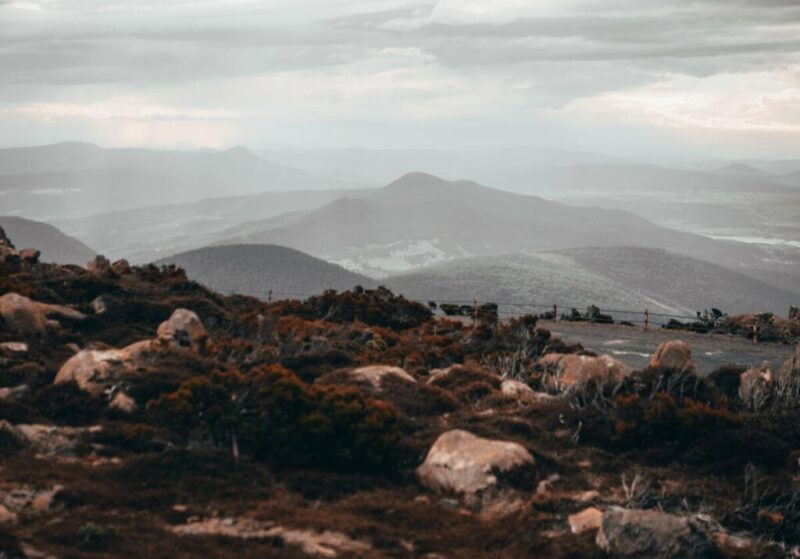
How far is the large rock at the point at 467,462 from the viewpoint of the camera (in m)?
18.4

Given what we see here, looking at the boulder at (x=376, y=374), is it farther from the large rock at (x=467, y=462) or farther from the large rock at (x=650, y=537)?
the large rock at (x=650, y=537)

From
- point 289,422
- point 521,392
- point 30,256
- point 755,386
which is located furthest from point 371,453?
point 30,256

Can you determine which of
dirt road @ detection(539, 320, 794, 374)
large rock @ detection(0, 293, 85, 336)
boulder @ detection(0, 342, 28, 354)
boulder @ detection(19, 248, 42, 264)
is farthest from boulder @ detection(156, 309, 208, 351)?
boulder @ detection(19, 248, 42, 264)

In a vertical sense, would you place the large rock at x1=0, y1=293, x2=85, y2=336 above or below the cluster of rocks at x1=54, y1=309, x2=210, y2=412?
above

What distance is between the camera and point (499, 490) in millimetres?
18141

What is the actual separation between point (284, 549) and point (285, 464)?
14.6 feet

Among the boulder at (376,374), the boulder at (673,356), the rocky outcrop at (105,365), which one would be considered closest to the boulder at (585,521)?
the boulder at (376,374)

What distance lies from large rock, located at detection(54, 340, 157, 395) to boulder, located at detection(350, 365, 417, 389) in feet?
18.5

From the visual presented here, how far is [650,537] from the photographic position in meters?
15.7

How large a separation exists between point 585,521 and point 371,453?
490 centimetres

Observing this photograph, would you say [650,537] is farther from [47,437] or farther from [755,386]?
[47,437]

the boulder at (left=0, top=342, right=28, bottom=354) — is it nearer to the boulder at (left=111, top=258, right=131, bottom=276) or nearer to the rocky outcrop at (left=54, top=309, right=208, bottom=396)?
the rocky outcrop at (left=54, top=309, right=208, bottom=396)

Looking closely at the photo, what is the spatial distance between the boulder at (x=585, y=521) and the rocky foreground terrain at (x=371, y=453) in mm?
58

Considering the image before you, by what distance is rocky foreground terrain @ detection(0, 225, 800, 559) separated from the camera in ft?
52.1
